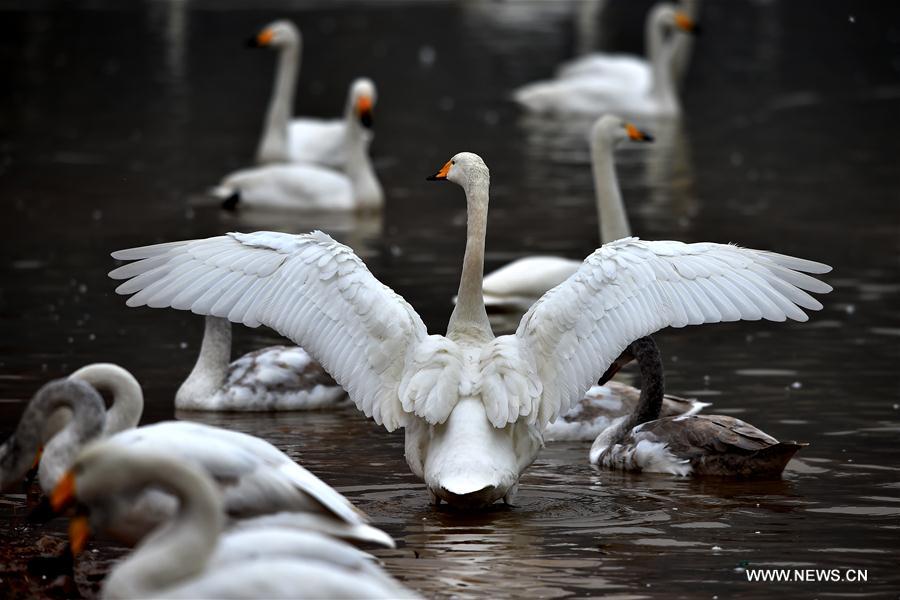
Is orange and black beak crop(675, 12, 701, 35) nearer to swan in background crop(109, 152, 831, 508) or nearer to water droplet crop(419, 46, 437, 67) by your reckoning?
water droplet crop(419, 46, 437, 67)

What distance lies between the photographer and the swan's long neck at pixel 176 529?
4918 mm

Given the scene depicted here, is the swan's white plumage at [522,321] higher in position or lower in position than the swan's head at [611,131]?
lower

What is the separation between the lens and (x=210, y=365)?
1023cm

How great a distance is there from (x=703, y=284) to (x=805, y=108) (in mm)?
17347

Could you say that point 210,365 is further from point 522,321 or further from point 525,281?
point 525,281

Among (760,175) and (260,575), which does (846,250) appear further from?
(260,575)

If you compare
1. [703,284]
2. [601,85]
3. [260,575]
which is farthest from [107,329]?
[601,85]

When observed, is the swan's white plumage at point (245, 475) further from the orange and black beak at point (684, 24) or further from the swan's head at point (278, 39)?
the orange and black beak at point (684, 24)

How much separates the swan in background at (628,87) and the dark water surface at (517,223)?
46 cm

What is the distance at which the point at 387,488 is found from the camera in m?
8.38

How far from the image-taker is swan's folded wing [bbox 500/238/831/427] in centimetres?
809

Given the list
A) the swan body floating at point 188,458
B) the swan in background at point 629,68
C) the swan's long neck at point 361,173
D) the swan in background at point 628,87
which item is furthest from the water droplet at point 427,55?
the swan body floating at point 188,458

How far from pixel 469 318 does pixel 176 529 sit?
3610mm

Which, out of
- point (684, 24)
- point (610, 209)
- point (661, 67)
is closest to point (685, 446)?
point (610, 209)
